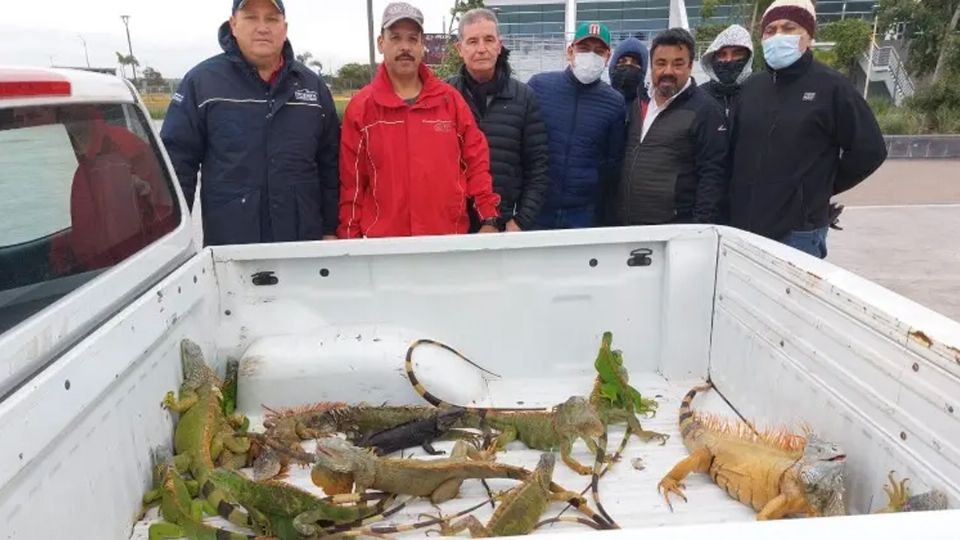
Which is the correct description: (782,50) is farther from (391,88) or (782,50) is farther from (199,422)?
(199,422)

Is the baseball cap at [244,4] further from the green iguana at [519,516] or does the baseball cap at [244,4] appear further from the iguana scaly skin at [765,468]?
the iguana scaly skin at [765,468]

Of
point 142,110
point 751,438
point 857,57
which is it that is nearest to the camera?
point 751,438

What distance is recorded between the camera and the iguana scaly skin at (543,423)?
9.71ft

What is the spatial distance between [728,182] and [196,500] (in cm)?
333

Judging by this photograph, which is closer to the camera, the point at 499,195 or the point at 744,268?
the point at 744,268

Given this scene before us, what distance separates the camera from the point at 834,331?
2.54m

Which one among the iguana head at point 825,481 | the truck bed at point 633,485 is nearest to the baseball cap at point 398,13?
the truck bed at point 633,485

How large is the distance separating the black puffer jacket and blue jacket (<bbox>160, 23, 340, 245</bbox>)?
3.34 feet

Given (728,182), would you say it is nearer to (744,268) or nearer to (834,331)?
(744,268)

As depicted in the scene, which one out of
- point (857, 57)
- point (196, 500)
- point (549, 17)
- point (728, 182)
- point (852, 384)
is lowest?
point (196, 500)

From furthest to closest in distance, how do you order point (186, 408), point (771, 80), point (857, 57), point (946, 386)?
point (857, 57) → point (771, 80) → point (186, 408) → point (946, 386)

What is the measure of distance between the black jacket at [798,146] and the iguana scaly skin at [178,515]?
3.19 metres

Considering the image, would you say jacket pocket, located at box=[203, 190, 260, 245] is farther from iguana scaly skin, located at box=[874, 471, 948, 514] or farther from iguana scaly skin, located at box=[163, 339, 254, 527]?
iguana scaly skin, located at box=[874, 471, 948, 514]

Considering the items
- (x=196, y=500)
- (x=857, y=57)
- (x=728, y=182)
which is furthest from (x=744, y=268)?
(x=857, y=57)
